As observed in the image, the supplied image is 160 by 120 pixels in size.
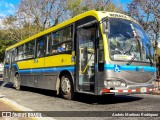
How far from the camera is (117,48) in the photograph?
8609mm

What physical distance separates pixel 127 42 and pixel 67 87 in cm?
307

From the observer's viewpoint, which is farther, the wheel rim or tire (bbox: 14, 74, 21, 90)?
tire (bbox: 14, 74, 21, 90)

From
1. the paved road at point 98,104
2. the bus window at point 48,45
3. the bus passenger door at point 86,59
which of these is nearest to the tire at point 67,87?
the paved road at point 98,104

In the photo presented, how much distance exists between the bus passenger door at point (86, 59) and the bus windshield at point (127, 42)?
712 mm

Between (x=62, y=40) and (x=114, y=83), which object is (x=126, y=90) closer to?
(x=114, y=83)

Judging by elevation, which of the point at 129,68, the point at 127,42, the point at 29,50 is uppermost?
the point at 29,50

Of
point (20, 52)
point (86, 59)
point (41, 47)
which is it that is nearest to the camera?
point (86, 59)

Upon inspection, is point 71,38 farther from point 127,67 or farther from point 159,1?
point 159,1

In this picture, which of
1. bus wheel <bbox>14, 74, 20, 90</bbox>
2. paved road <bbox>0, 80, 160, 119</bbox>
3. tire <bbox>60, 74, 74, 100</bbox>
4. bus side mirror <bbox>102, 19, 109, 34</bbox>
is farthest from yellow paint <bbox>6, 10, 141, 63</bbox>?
paved road <bbox>0, 80, 160, 119</bbox>

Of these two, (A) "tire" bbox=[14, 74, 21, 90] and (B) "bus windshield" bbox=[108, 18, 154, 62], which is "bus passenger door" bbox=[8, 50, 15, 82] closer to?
(A) "tire" bbox=[14, 74, 21, 90]

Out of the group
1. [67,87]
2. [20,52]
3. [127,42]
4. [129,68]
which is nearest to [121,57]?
[129,68]

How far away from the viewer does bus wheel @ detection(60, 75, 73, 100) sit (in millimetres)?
10352

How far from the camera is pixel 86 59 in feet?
31.2

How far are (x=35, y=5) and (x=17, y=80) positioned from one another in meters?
21.8
